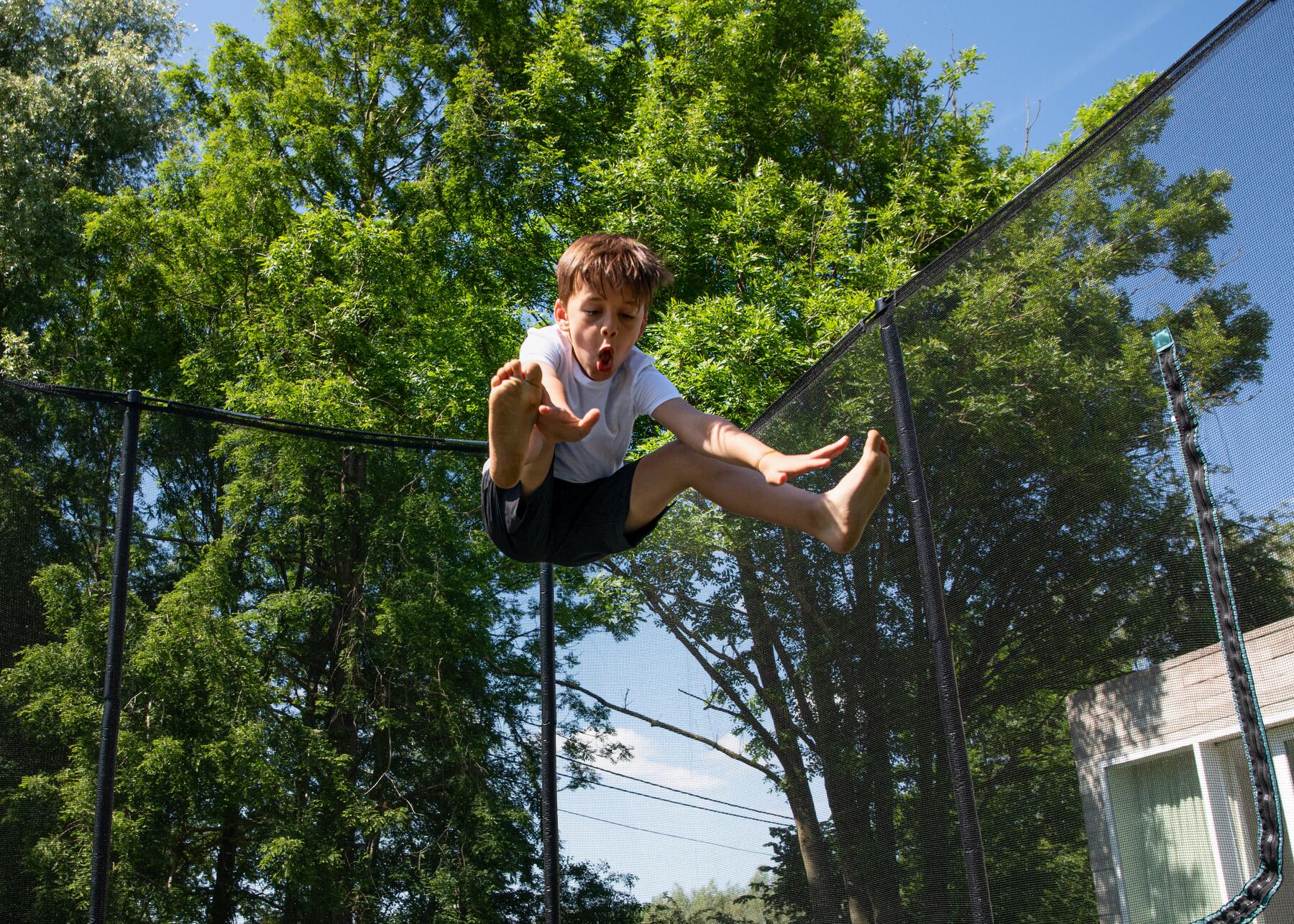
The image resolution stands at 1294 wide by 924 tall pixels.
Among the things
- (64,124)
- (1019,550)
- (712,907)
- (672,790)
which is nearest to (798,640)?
(672,790)

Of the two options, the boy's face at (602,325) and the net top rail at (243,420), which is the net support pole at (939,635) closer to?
the boy's face at (602,325)

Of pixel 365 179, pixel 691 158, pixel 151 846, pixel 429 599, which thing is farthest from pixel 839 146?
pixel 151 846

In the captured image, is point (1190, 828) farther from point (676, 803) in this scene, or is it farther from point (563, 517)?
point (676, 803)

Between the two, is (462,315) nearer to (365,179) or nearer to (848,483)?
(365,179)

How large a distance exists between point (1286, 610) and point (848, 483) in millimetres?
655

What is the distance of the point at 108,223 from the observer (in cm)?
682

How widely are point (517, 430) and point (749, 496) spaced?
43 cm

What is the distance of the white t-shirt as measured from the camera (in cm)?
170

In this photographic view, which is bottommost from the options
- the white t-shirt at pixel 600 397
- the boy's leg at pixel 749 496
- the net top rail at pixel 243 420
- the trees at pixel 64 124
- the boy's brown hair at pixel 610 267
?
the boy's leg at pixel 749 496

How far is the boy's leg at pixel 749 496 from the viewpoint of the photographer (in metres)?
1.54

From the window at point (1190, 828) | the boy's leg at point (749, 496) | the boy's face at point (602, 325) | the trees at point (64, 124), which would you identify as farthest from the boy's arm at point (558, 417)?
the trees at point (64, 124)

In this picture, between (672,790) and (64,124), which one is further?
(64,124)

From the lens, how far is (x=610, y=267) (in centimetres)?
160

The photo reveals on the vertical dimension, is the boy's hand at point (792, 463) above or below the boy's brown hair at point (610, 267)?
below
